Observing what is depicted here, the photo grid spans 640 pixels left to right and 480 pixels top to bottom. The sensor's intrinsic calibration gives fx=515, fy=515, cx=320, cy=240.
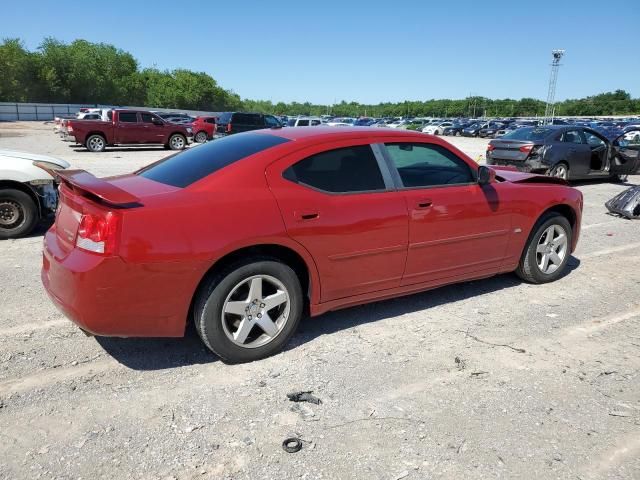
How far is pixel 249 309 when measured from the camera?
344 cm

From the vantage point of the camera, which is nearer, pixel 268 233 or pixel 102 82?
pixel 268 233

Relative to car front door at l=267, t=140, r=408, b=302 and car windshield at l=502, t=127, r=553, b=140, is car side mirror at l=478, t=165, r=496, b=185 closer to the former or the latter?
car front door at l=267, t=140, r=408, b=302

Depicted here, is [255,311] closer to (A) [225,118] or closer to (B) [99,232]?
(B) [99,232]

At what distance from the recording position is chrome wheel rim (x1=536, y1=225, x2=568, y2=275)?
5.21 meters

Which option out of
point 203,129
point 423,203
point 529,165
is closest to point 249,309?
point 423,203

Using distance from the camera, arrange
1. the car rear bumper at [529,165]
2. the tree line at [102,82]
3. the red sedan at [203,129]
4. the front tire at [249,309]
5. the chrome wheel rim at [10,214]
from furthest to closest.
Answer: the tree line at [102,82], the red sedan at [203,129], the car rear bumper at [529,165], the chrome wheel rim at [10,214], the front tire at [249,309]

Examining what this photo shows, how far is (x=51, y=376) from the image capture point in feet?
10.8

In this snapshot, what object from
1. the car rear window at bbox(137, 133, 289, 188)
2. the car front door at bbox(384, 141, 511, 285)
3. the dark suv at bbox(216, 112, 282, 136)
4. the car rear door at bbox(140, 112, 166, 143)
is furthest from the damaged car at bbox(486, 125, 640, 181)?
the dark suv at bbox(216, 112, 282, 136)

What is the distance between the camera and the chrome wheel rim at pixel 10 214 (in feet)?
21.1

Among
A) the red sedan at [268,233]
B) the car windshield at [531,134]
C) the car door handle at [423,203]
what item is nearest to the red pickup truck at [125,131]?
the car windshield at [531,134]

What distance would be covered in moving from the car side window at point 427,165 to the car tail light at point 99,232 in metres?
2.18

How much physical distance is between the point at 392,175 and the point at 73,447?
9.21ft

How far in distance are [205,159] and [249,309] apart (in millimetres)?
1200

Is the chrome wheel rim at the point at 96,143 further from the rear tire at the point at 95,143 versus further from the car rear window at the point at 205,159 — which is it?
the car rear window at the point at 205,159
